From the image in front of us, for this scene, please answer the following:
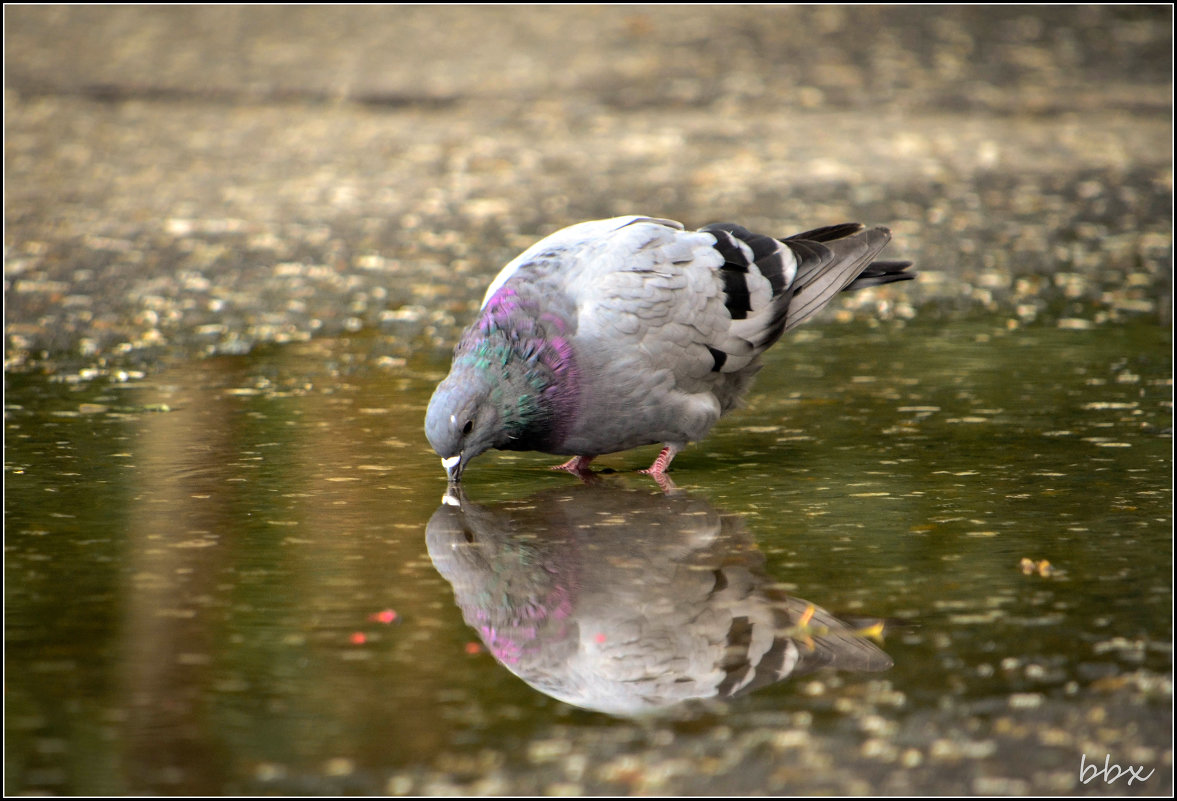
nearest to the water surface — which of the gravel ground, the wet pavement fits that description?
the wet pavement

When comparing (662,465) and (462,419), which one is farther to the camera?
(662,465)

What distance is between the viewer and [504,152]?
422 inches

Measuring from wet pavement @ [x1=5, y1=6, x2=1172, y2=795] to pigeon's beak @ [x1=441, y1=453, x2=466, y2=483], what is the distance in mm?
142

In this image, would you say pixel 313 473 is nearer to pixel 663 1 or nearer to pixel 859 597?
pixel 859 597

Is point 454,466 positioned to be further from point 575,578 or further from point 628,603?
point 628,603

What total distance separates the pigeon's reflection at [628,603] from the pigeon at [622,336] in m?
0.25

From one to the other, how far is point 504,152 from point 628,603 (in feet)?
24.1

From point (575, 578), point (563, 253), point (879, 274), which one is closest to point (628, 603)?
point (575, 578)

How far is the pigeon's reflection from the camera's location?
131 inches

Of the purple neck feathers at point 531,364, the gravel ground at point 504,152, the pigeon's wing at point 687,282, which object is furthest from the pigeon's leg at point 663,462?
the gravel ground at point 504,152

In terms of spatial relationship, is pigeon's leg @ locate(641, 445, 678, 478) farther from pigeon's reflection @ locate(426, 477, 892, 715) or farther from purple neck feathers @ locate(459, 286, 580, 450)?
purple neck feathers @ locate(459, 286, 580, 450)

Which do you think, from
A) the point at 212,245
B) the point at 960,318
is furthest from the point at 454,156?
the point at 960,318

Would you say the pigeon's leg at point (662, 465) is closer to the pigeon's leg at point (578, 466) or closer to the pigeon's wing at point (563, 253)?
the pigeon's leg at point (578, 466)

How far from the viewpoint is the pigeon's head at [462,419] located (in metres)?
4.44
